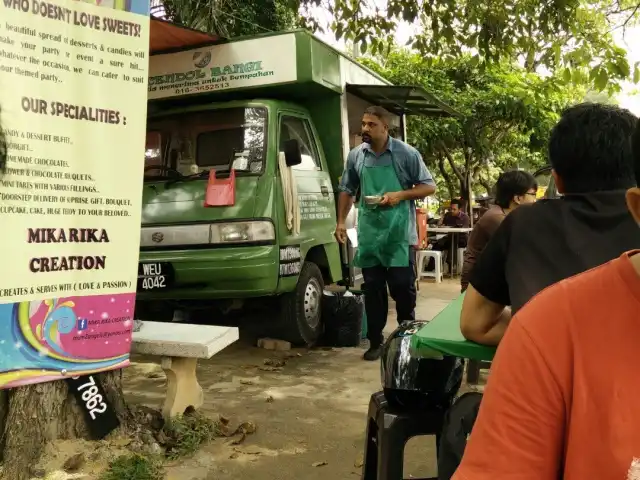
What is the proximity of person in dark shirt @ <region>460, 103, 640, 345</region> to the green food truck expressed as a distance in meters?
3.06

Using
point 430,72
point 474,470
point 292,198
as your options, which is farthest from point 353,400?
point 430,72

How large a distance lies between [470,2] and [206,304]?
353 cm

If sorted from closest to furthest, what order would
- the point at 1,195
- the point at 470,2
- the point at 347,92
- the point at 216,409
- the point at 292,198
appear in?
the point at 1,195 < the point at 216,409 < the point at 292,198 < the point at 470,2 < the point at 347,92

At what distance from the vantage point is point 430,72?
1348 cm

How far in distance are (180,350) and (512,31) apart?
177 inches

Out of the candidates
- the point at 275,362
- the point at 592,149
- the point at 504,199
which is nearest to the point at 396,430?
the point at 592,149

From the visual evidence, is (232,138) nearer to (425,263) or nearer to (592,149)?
(592,149)

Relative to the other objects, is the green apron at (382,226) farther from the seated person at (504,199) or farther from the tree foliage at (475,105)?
the tree foliage at (475,105)

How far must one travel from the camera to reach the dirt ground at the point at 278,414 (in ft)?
9.54

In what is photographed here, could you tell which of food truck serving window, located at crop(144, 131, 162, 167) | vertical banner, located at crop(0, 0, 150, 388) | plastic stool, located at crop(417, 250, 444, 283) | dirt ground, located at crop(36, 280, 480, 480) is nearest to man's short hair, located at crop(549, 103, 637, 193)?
dirt ground, located at crop(36, 280, 480, 480)

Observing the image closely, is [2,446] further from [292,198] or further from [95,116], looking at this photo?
[292,198]

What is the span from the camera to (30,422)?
105 inches

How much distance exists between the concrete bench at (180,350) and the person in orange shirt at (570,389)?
2376 mm

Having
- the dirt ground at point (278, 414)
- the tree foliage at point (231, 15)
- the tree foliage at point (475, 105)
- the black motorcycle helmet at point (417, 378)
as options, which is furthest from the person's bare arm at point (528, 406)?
the tree foliage at point (475, 105)
